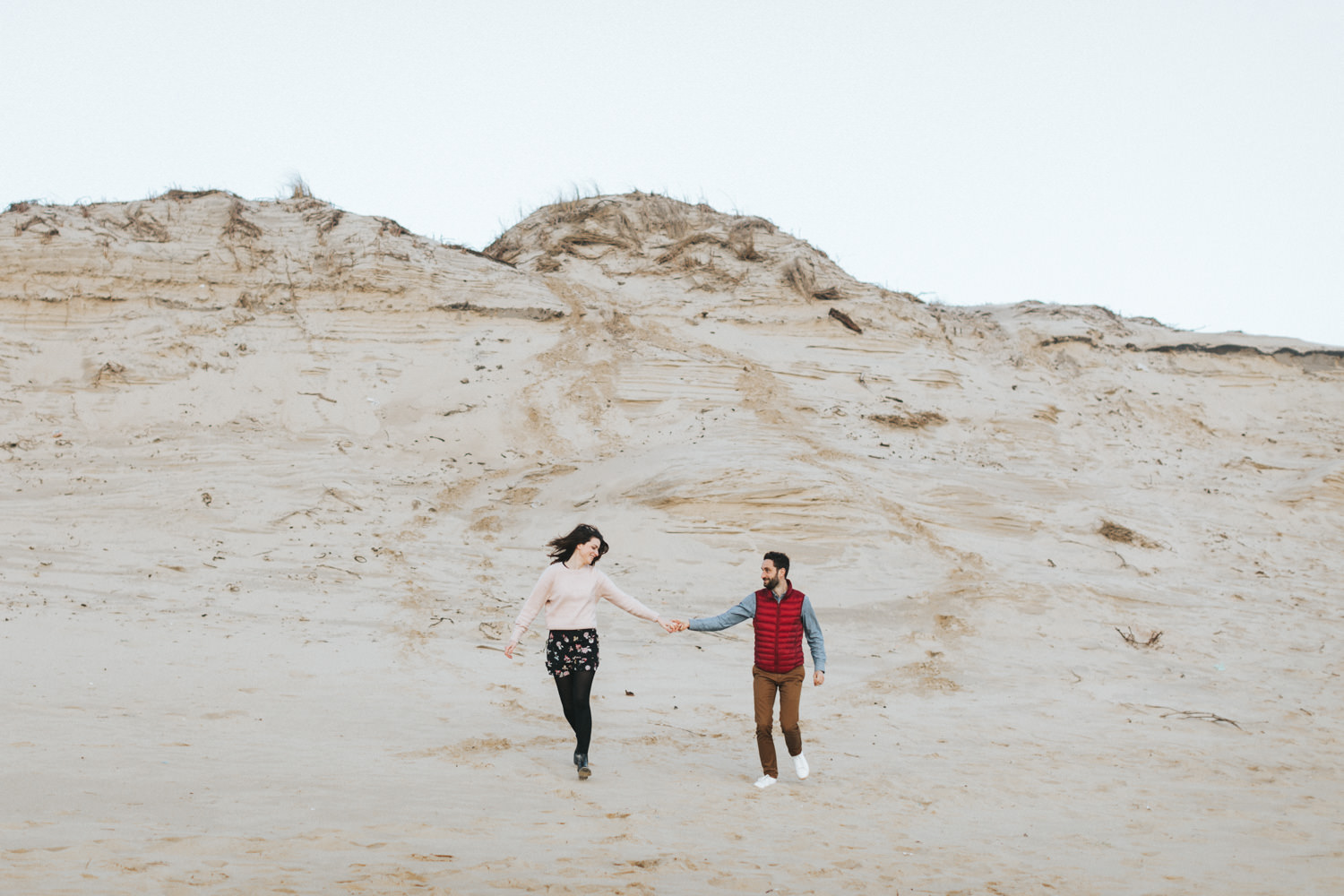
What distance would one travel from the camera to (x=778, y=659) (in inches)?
195

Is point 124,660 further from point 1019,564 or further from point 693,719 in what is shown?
point 1019,564

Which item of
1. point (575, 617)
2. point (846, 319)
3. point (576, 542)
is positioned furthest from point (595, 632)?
point (846, 319)

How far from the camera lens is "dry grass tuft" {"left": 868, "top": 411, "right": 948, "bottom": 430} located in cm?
1403

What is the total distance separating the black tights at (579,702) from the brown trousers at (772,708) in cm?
91

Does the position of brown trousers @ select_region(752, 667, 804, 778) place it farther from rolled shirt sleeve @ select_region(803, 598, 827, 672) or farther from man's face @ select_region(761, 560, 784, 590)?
man's face @ select_region(761, 560, 784, 590)

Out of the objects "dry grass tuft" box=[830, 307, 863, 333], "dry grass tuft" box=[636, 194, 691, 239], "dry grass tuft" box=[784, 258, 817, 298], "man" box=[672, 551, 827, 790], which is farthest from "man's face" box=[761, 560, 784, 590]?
"dry grass tuft" box=[636, 194, 691, 239]

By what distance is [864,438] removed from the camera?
13.3 meters

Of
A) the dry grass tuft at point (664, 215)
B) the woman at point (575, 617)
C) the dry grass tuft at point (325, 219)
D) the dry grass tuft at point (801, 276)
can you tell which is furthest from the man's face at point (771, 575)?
the dry grass tuft at point (664, 215)

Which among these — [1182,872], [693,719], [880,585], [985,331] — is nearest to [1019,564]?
[880,585]

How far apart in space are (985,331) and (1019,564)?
9.94 meters

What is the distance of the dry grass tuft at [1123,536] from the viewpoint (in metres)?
11.2

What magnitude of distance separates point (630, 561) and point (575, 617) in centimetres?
499

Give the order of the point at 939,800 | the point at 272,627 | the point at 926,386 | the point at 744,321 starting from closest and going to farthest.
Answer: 1. the point at 939,800
2. the point at 272,627
3. the point at 926,386
4. the point at 744,321

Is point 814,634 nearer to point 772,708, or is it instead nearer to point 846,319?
point 772,708
